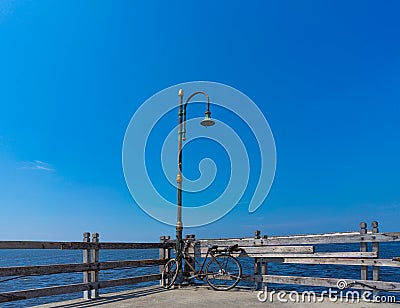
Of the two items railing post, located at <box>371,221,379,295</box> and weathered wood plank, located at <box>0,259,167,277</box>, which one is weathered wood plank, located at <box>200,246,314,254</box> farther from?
weathered wood plank, located at <box>0,259,167,277</box>

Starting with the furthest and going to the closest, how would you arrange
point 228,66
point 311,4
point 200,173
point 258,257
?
point 228,66, point 311,4, point 200,173, point 258,257

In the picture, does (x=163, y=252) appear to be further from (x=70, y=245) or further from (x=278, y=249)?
(x=278, y=249)

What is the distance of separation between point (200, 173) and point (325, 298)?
3.94m

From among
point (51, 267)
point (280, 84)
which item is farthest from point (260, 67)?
point (51, 267)

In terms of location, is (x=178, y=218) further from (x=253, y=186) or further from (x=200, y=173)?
(x=253, y=186)

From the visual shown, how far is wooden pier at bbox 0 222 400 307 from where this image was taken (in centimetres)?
561

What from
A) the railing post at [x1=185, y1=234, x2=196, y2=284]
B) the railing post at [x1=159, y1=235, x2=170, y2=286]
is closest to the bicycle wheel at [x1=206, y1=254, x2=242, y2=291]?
the railing post at [x1=185, y1=234, x2=196, y2=284]

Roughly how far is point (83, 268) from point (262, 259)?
3544 millimetres

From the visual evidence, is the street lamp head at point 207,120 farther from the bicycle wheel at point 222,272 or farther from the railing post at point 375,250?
the railing post at point 375,250

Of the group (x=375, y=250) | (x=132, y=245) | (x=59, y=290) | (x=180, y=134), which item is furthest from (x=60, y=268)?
(x=375, y=250)

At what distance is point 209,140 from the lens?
379 inches

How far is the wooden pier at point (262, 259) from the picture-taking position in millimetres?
5605

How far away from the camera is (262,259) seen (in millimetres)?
7180

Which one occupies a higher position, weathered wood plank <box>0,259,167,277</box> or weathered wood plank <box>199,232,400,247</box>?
weathered wood plank <box>199,232,400,247</box>
